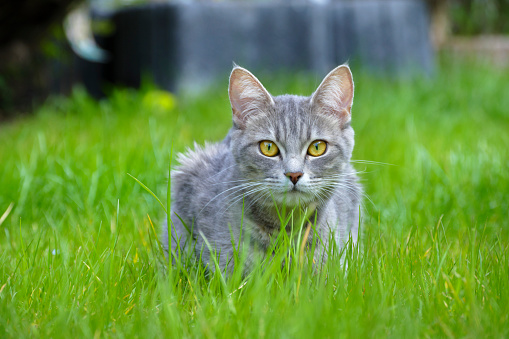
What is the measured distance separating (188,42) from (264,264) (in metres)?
4.32

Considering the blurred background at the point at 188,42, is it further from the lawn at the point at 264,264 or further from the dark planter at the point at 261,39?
the lawn at the point at 264,264

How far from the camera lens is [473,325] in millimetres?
1560

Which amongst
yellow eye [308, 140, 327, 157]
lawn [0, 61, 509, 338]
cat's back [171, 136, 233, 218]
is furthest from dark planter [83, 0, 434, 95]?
yellow eye [308, 140, 327, 157]

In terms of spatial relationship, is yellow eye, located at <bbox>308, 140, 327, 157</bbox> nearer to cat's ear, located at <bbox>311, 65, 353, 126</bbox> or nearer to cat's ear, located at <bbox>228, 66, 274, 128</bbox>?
cat's ear, located at <bbox>311, 65, 353, 126</bbox>

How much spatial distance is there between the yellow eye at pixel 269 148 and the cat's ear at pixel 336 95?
264 millimetres

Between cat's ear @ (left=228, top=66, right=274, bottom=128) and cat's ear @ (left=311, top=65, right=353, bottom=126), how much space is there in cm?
21

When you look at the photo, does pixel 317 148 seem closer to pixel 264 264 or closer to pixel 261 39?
pixel 264 264

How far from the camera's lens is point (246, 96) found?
7.55 ft

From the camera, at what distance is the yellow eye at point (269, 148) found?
85.9 inches

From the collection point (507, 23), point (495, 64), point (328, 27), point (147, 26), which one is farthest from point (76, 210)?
point (507, 23)

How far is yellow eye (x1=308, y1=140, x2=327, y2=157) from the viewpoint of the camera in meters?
2.20

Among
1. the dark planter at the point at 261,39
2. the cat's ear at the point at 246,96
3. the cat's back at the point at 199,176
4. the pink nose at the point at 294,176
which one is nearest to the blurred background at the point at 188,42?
the dark planter at the point at 261,39

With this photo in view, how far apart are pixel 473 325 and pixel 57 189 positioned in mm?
2458

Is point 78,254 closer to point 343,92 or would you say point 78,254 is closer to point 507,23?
point 343,92
